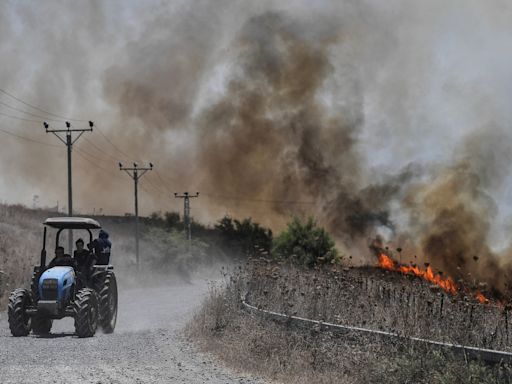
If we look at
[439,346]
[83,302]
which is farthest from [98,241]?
[439,346]

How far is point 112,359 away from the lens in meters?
14.6

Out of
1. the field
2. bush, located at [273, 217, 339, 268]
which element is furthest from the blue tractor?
bush, located at [273, 217, 339, 268]

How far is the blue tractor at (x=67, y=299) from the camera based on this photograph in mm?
18438

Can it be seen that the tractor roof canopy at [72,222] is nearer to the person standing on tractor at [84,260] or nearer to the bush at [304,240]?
→ the person standing on tractor at [84,260]

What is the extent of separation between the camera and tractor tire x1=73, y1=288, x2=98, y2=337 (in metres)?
18.2

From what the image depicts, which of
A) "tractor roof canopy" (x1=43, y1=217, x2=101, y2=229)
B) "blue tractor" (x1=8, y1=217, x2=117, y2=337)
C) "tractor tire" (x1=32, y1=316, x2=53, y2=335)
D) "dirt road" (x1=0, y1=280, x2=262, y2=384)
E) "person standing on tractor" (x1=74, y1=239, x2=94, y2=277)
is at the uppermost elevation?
"tractor roof canopy" (x1=43, y1=217, x2=101, y2=229)

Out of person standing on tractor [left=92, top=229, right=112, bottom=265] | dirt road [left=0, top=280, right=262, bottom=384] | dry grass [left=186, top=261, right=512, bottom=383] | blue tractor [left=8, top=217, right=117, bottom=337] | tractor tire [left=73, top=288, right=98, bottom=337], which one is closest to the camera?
dry grass [left=186, top=261, right=512, bottom=383]

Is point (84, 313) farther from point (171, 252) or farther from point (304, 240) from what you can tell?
point (171, 252)

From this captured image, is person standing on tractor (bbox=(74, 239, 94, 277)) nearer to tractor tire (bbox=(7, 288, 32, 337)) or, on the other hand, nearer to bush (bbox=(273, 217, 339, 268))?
tractor tire (bbox=(7, 288, 32, 337))

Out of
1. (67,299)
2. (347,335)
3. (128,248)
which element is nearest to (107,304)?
(67,299)

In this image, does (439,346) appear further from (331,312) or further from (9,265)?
(9,265)

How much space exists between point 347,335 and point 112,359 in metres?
4.38

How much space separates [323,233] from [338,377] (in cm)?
3576

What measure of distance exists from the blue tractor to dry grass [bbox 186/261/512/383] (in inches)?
97.3
